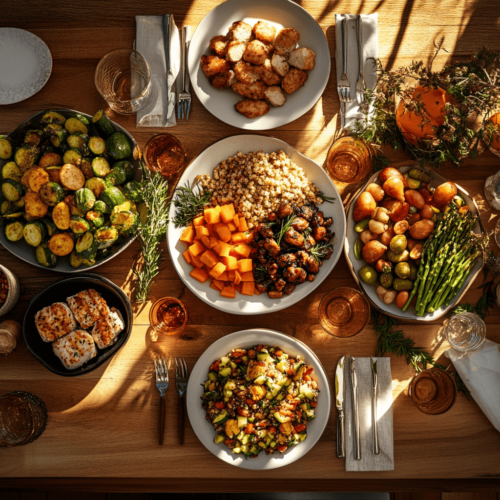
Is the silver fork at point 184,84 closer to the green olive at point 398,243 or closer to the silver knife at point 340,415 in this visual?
the green olive at point 398,243

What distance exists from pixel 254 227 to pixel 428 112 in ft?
3.16

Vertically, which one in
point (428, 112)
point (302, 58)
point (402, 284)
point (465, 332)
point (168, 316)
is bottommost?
point (168, 316)

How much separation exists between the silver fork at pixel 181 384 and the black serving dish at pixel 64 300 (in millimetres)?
299

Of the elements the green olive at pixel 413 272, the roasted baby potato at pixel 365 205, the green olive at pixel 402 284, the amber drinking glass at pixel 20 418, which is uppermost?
the roasted baby potato at pixel 365 205

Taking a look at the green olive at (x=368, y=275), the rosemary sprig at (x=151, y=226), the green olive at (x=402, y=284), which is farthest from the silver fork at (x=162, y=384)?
the green olive at (x=402, y=284)

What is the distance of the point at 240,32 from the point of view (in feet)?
6.37

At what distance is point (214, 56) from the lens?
1.96m

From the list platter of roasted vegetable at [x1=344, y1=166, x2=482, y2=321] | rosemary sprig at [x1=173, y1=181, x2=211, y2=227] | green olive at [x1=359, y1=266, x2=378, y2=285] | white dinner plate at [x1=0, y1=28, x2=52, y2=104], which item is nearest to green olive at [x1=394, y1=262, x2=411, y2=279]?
platter of roasted vegetable at [x1=344, y1=166, x2=482, y2=321]

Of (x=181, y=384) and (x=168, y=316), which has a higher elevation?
(x=168, y=316)

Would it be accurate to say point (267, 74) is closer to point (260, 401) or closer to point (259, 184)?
point (259, 184)

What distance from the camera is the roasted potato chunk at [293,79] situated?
1.95 metres

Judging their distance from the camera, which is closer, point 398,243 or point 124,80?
point 398,243

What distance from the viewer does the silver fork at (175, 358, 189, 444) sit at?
6.44 ft

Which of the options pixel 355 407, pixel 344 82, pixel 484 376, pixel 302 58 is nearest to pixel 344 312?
pixel 355 407
